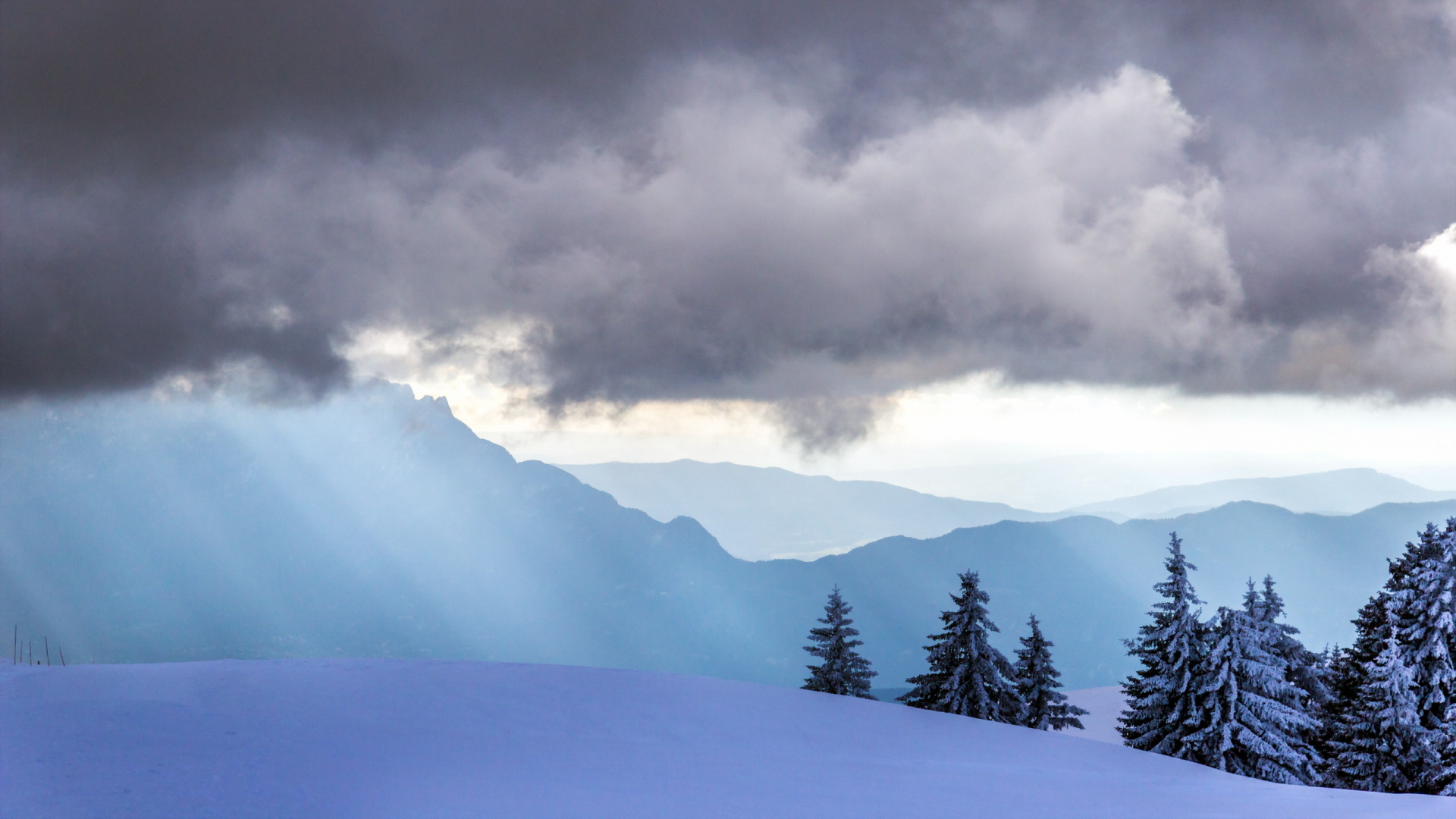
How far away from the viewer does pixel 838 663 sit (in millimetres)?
42906

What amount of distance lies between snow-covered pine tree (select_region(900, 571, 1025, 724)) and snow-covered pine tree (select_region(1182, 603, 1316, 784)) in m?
7.72

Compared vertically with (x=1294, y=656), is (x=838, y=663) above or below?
below

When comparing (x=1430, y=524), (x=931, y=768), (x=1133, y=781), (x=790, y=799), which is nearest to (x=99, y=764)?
(x=790, y=799)

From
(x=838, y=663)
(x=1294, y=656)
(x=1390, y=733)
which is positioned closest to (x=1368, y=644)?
(x=1294, y=656)

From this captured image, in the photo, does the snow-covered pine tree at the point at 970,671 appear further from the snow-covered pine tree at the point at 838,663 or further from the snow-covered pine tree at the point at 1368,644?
the snow-covered pine tree at the point at 1368,644

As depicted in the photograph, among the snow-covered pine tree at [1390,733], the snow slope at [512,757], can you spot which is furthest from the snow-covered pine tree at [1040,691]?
the snow slope at [512,757]

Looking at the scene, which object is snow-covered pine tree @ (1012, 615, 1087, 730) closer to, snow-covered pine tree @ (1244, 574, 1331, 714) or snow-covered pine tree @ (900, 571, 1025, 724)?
snow-covered pine tree @ (900, 571, 1025, 724)

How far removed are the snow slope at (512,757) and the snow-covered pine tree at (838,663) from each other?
17.5m

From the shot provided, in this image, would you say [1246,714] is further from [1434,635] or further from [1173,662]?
[1434,635]

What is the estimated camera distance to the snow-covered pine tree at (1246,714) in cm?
2936

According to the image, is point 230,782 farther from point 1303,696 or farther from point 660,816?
point 1303,696

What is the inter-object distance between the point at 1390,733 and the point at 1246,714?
3.89m

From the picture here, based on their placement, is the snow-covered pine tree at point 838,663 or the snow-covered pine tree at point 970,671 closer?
the snow-covered pine tree at point 970,671

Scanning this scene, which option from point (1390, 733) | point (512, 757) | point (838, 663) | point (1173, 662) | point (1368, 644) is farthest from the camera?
point (838, 663)
